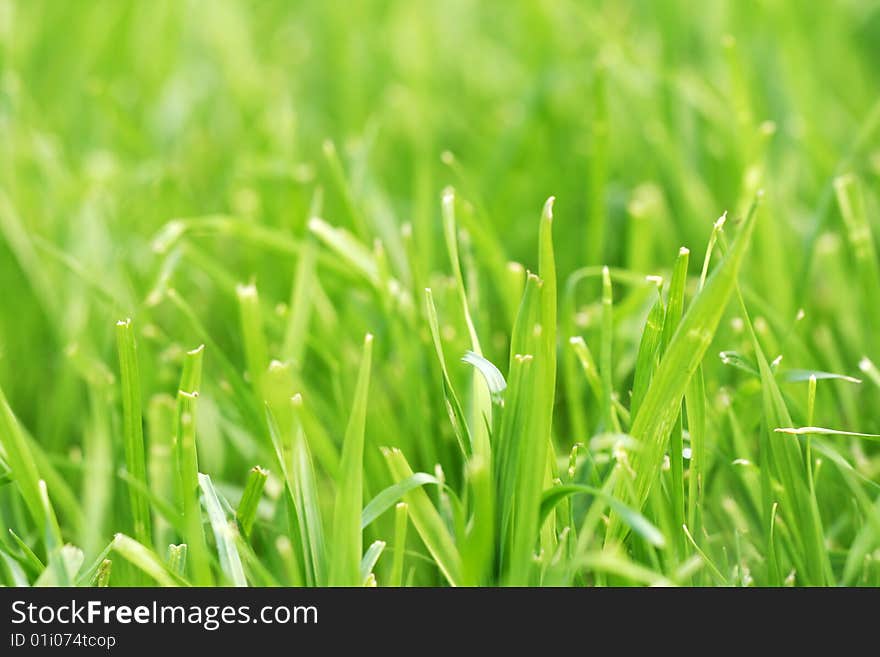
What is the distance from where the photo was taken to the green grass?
54 centimetres

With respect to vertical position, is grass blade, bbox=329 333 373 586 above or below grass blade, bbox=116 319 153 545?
below

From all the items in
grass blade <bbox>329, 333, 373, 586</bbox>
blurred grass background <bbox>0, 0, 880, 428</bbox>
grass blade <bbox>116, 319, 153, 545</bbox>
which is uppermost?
blurred grass background <bbox>0, 0, 880, 428</bbox>

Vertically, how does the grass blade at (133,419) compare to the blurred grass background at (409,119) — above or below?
below

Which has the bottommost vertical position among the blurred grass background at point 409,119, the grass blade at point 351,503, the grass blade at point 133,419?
the grass blade at point 351,503

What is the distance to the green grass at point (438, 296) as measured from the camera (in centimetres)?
54

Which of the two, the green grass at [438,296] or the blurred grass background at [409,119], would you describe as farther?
the blurred grass background at [409,119]

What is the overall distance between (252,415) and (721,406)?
342mm

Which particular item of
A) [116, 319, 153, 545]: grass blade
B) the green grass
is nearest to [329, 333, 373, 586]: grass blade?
the green grass

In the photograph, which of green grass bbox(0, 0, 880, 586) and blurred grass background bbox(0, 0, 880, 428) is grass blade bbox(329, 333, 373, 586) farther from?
blurred grass background bbox(0, 0, 880, 428)

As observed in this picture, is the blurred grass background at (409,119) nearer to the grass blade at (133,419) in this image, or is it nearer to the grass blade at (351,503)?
the grass blade at (133,419)

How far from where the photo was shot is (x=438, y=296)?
31.9 inches

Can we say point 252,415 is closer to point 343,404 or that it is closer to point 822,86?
point 343,404

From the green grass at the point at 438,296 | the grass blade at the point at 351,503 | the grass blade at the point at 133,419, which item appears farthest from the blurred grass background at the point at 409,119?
the grass blade at the point at 351,503
